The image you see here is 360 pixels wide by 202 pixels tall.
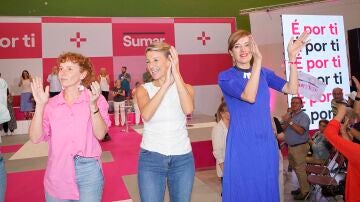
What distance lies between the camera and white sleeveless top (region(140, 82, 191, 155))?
196cm

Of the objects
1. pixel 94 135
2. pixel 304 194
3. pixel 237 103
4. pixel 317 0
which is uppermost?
pixel 317 0

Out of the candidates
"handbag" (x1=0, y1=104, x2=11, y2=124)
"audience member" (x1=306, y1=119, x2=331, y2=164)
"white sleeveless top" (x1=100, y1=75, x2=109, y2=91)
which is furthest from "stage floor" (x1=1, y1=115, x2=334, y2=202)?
"white sleeveless top" (x1=100, y1=75, x2=109, y2=91)

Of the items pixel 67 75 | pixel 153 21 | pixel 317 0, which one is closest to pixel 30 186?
pixel 67 75

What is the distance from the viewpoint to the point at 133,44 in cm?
1114

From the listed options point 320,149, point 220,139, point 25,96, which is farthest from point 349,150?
point 25,96

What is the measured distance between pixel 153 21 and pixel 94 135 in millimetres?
9900

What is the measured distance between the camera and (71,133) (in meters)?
1.87

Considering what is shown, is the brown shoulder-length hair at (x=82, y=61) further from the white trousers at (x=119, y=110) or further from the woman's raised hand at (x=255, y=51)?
the white trousers at (x=119, y=110)

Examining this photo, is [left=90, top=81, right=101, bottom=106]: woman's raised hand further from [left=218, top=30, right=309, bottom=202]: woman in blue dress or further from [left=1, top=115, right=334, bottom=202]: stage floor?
Result: [left=1, top=115, right=334, bottom=202]: stage floor

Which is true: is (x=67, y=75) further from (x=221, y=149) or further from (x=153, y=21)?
(x=153, y=21)

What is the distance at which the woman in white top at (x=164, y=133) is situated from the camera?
194 centimetres

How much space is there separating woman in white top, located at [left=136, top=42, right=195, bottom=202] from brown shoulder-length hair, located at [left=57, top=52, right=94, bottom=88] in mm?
333

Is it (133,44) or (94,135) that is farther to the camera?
(133,44)

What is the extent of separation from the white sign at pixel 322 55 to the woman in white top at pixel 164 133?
Result: 4213 mm
